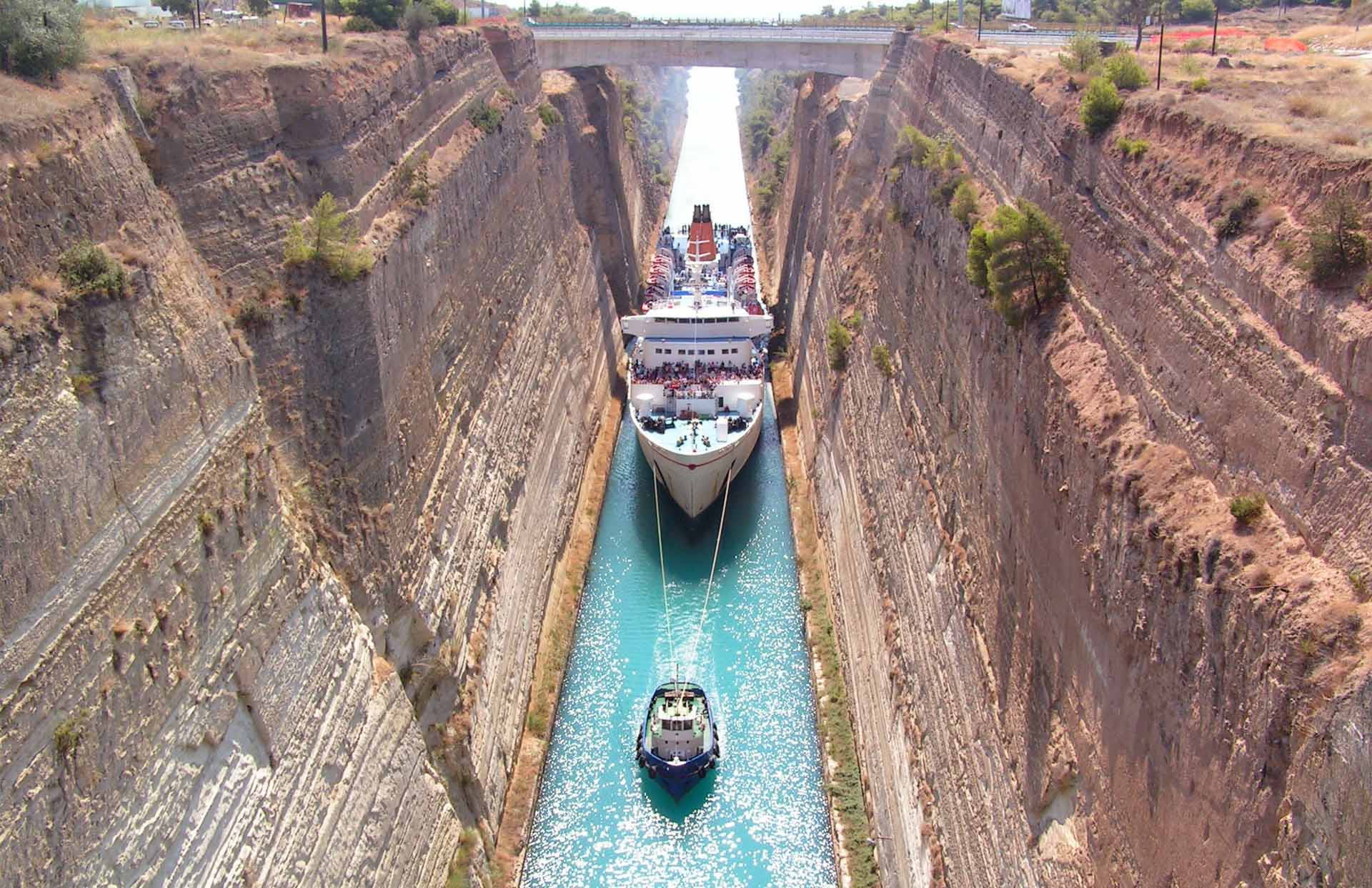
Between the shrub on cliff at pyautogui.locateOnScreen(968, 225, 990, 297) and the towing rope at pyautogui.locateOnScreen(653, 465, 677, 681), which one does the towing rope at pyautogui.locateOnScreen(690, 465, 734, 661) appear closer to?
the towing rope at pyautogui.locateOnScreen(653, 465, 677, 681)

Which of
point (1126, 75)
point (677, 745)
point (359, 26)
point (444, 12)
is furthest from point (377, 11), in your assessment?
point (677, 745)

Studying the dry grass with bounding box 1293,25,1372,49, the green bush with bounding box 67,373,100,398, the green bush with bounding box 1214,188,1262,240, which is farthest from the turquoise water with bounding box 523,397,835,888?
the dry grass with bounding box 1293,25,1372,49

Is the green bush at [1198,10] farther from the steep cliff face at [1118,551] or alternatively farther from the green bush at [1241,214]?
the green bush at [1241,214]

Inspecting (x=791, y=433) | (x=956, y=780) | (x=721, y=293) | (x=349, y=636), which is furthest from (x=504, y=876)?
(x=721, y=293)

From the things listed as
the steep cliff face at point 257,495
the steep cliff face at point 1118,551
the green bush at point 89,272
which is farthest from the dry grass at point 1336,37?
the green bush at point 89,272

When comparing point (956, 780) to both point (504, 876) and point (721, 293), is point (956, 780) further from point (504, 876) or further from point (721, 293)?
point (721, 293)

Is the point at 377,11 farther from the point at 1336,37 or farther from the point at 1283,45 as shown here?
the point at 1336,37
